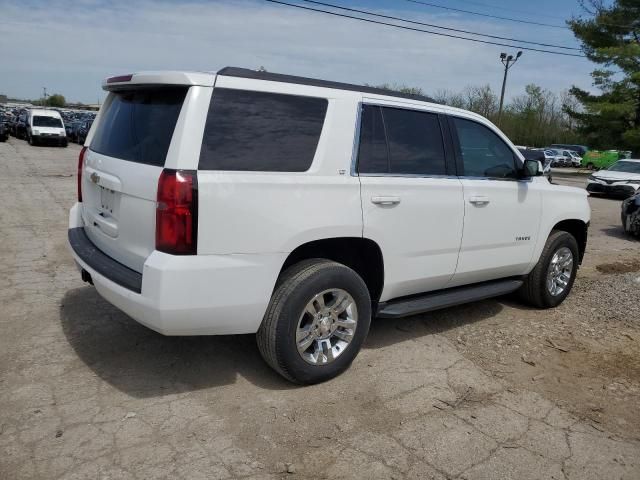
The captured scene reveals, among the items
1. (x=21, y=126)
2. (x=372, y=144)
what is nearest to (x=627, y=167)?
(x=372, y=144)

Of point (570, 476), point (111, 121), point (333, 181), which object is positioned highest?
point (111, 121)

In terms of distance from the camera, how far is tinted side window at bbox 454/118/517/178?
14.8 ft

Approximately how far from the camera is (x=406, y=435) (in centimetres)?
316

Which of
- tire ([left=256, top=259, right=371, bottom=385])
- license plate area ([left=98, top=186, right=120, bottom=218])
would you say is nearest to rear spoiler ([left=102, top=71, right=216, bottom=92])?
license plate area ([left=98, top=186, right=120, bottom=218])

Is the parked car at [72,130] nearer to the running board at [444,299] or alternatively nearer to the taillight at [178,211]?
the running board at [444,299]

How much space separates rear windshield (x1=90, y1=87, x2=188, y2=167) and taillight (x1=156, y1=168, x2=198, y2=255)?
221 mm

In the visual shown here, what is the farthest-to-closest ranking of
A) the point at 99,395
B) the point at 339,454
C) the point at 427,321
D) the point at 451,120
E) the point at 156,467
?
the point at 427,321
the point at 451,120
the point at 99,395
the point at 339,454
the point at 156,467

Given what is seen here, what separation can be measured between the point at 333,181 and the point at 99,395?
1996mm

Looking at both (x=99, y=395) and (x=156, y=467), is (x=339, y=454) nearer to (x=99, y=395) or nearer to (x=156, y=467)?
(x=156, y=467)

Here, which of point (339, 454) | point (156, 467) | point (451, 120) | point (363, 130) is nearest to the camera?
point (156, 467)

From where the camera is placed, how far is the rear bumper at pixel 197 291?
3.00 meters

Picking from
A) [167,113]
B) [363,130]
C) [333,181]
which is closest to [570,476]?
[333,181]

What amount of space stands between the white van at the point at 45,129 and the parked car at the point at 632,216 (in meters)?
28.9

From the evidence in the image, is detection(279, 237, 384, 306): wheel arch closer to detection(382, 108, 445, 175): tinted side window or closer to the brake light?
detection(382, 108, 445, 175): tinted side window
